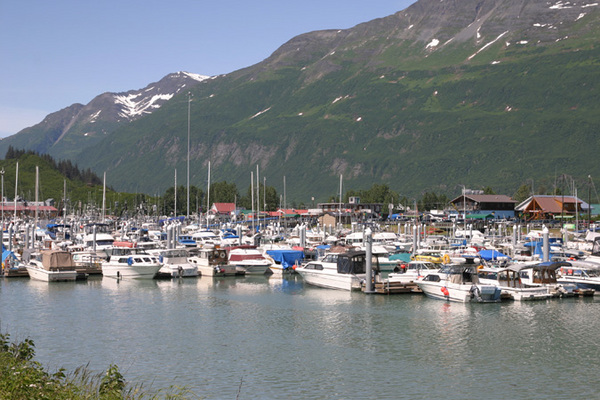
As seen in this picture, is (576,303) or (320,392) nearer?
(320,392)

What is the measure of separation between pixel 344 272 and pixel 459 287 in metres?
12.7

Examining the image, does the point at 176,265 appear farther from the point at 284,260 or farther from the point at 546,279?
the point at 546,279

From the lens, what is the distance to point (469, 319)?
187 ft

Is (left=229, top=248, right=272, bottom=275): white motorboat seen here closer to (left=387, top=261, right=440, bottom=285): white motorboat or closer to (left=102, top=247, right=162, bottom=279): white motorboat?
(left=102, top=247, right=162, bottom=279): white motorboat

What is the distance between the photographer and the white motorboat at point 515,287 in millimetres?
65062

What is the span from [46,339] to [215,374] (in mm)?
14737

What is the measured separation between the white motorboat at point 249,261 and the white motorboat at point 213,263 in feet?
2.82

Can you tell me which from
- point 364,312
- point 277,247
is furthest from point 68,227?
point 364,312

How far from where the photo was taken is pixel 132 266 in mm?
81375

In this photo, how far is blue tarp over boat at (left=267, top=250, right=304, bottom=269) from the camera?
297 feet

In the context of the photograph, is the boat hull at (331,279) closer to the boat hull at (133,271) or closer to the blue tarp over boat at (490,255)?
the boat hull at (133,271)

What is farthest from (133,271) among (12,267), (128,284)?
(12,267)

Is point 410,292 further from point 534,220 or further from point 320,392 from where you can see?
point 534,220

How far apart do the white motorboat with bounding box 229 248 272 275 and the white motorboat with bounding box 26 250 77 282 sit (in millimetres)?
18933
